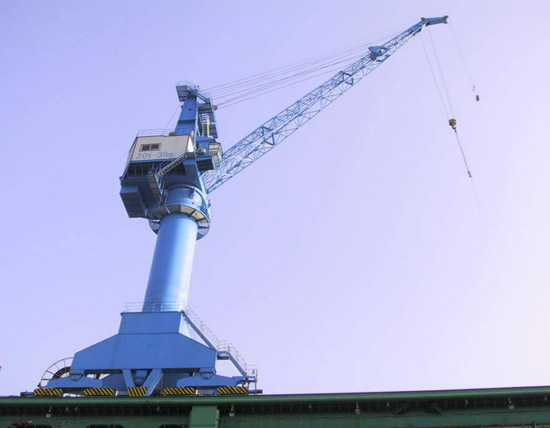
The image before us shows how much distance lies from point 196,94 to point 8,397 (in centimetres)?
3123

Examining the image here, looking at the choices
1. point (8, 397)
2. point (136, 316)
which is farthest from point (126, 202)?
point (8, 397)

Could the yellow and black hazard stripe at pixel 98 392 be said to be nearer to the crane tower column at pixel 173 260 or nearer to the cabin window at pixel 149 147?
the crane tower column at pixel 173 260

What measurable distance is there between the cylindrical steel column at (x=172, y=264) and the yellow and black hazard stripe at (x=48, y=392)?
24.5ft

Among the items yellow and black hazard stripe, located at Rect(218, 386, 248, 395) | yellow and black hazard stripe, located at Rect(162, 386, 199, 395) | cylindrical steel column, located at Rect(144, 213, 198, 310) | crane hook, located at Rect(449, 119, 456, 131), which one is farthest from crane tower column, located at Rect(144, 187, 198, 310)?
crane hook, located at Rect(449, 119, 456, 131)

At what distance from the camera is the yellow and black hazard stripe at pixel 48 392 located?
105ft

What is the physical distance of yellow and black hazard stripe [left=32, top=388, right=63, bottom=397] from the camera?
105ft

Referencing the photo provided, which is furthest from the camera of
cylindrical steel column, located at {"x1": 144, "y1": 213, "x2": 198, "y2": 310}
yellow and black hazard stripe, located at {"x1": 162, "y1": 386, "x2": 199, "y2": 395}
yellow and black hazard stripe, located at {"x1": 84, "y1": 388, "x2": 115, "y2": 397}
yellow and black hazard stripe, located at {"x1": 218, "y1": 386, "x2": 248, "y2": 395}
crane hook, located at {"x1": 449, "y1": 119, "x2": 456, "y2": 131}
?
crane hook, located at {"x1": 449, "y1": 119, "x2": 456, "y2": 131}

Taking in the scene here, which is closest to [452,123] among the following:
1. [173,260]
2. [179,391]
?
[173,260]

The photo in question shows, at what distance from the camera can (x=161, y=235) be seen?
41.6 meters

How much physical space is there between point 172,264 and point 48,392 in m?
11.4

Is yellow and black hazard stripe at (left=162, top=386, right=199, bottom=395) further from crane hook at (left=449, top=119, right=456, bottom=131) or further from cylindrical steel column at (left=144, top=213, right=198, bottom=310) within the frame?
crane hook at (left=449, top=119, right=456, bottom=131)

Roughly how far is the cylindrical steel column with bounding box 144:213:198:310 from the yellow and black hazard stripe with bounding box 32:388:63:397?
24.5ft

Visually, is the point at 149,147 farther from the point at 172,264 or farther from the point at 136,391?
the point at 136,391

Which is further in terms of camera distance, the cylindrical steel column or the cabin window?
the cabin window
